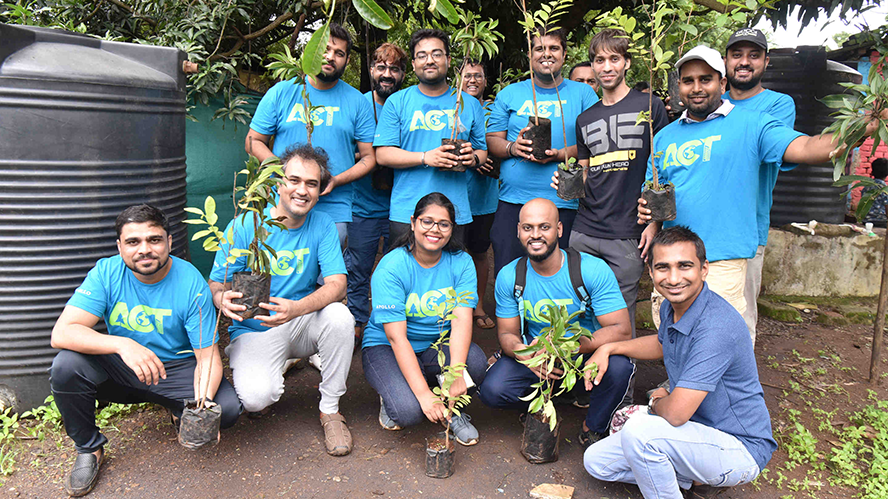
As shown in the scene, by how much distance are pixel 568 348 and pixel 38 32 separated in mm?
3305

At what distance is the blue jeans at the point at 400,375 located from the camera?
313 cm

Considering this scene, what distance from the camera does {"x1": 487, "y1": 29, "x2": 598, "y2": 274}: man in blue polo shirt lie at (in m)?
3.87

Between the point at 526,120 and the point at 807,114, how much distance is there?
353 centimetres

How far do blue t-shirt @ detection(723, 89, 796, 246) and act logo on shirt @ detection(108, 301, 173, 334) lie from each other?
3.14m

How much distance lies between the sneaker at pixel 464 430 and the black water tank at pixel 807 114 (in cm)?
433

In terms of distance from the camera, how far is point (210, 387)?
9.61 feet

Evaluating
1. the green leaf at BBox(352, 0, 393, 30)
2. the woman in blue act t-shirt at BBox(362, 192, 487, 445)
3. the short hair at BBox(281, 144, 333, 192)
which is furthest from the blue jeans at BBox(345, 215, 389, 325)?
the green leaf at BBox(352, 0, 393, 30)

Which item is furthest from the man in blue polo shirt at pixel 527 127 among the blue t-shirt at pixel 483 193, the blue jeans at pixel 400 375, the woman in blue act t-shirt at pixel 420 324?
the blue jeans at pixel 400 375

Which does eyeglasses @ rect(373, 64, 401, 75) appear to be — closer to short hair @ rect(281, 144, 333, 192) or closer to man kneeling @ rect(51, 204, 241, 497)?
short hair @ rect(281, 144, 333, 192)

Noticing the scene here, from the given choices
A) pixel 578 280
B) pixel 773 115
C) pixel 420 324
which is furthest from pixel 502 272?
pixel 773 115

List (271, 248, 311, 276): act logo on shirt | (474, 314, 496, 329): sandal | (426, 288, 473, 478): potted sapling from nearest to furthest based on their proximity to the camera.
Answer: (426, 288, 473, 478): potted sapling → (271, 248, 311, 276): act logo on shirt → (474, 314, 496, 329): sandal

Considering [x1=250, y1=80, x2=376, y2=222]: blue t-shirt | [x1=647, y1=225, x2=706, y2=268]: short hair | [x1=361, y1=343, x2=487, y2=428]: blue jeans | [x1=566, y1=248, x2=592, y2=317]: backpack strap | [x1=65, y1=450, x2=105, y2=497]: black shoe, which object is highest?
[x1=250, y1=80, x2=376, y2=222]: blue t-shirt

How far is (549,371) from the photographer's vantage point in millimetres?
2830

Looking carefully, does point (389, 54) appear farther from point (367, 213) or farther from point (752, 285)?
point (752, 285)
